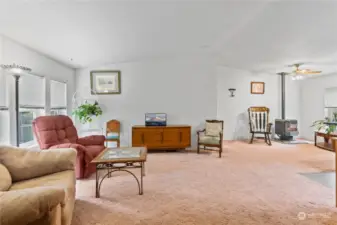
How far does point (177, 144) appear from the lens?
5.27 metres

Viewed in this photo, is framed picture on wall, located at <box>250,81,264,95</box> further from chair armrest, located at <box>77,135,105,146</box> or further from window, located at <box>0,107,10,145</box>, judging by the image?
window, located at <box>0,107,10,145</box>

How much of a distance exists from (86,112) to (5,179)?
343 centimetres

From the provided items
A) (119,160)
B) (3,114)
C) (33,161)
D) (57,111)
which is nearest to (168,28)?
(119,160)

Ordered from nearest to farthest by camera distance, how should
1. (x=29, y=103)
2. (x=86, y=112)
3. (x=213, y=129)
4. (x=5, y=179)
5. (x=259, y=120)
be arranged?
(x=5, y=179) → (x=29, y=103) → (x=86, y=112) → (x=213, y=129) → (x=259, y=120)

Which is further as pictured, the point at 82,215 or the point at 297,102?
the point at 297,102

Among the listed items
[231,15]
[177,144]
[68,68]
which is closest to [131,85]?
[68,68]

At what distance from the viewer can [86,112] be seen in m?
5.10

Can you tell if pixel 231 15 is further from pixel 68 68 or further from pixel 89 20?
pixel 68 68

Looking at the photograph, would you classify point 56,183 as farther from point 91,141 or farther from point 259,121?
point 259,121

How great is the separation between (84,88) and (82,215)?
405cm

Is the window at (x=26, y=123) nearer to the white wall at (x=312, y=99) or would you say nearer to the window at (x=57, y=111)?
the window at (x=57, y=111)

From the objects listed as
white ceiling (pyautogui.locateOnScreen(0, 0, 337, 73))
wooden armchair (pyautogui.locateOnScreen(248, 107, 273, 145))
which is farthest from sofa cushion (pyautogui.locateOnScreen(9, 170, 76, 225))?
wooden armchair (pyautogui.locateOnScreen(248, 107, 273, 145))

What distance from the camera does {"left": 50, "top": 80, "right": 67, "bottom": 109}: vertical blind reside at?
4.60m

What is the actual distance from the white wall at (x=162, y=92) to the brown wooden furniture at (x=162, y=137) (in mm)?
450
